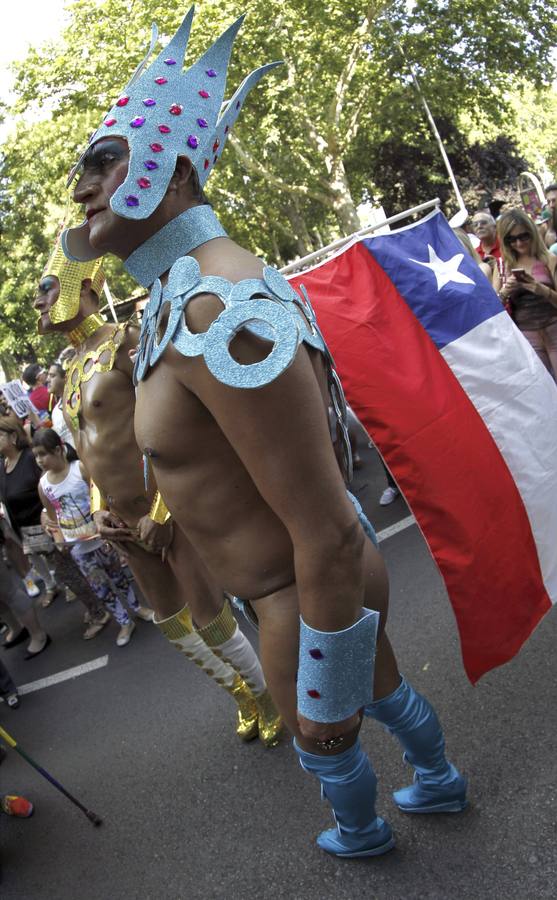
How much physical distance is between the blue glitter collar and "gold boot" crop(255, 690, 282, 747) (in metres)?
2.03

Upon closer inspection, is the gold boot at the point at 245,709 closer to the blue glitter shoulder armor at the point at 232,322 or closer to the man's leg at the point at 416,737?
the man's leg at the point at 416,737

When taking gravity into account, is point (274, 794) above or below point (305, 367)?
below

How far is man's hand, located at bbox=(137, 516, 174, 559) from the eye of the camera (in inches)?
113

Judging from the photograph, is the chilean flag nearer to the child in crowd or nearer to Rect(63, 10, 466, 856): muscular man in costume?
Rect(63, 10, 466, 856): muscular man in costume

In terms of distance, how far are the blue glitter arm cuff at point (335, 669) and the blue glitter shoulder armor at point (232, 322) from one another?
22.5 inches

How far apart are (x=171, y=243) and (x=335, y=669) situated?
1.01 m

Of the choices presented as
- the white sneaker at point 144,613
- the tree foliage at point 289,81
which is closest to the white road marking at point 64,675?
the white sneaker at point 144,613

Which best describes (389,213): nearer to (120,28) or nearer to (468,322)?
(120,28)

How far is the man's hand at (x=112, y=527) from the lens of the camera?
3.04m

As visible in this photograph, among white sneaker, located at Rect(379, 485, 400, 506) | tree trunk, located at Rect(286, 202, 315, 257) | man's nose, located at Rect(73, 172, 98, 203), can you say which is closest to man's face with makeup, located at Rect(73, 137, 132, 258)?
man's nose, located at Rect(73, 172, 98, 203)

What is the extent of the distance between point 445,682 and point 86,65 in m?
18.9

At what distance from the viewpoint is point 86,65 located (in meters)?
17.8

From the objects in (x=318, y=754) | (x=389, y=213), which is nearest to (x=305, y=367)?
(x=318, y=754)

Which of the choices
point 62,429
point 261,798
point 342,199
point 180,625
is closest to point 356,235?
point 180,625
